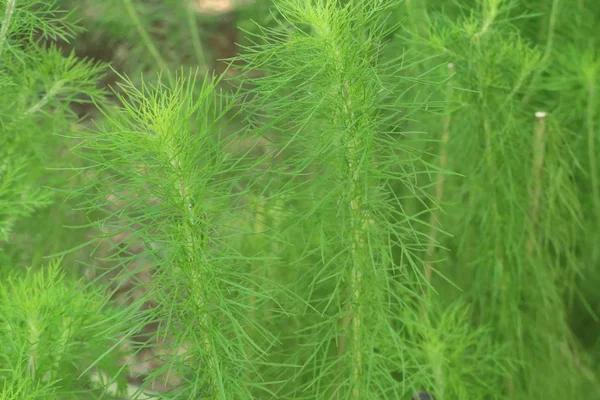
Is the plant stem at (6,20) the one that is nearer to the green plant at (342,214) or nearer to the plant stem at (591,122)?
the green plant at (342,214)

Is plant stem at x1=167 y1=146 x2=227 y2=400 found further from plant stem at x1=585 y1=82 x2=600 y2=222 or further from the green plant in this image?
plant stem at x1=585 y1=82 x2=600 y2=222

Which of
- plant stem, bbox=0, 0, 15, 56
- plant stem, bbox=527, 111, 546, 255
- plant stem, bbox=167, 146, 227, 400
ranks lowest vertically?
plant stem, bbox=167, 146, 227, 400

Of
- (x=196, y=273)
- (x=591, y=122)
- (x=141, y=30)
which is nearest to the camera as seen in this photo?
(x=196, y=273)

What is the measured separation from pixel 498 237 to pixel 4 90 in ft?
2.24

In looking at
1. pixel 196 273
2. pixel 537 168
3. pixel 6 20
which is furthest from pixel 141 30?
pixel 196 273

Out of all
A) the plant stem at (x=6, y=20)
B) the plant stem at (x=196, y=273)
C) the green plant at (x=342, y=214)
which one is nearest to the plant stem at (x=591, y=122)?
the green plant at (x=342, y=214)

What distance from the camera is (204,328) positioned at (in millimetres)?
759

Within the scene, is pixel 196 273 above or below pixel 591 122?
below

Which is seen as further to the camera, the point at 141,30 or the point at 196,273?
the point at 141,30

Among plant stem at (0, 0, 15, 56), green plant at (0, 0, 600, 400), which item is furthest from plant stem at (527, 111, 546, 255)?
plant stem at (0, 0, 15, 56)

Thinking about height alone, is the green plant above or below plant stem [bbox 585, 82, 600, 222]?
below

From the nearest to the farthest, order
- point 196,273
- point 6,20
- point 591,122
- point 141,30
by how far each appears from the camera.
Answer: point 196,273 → point 6,20 → point 591,122 → point 141,30

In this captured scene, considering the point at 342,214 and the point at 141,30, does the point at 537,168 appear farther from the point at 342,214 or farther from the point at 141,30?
the point at 141,30

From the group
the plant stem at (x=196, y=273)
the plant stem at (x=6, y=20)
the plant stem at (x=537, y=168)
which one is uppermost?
the plant stem at (x=537, y=168)
